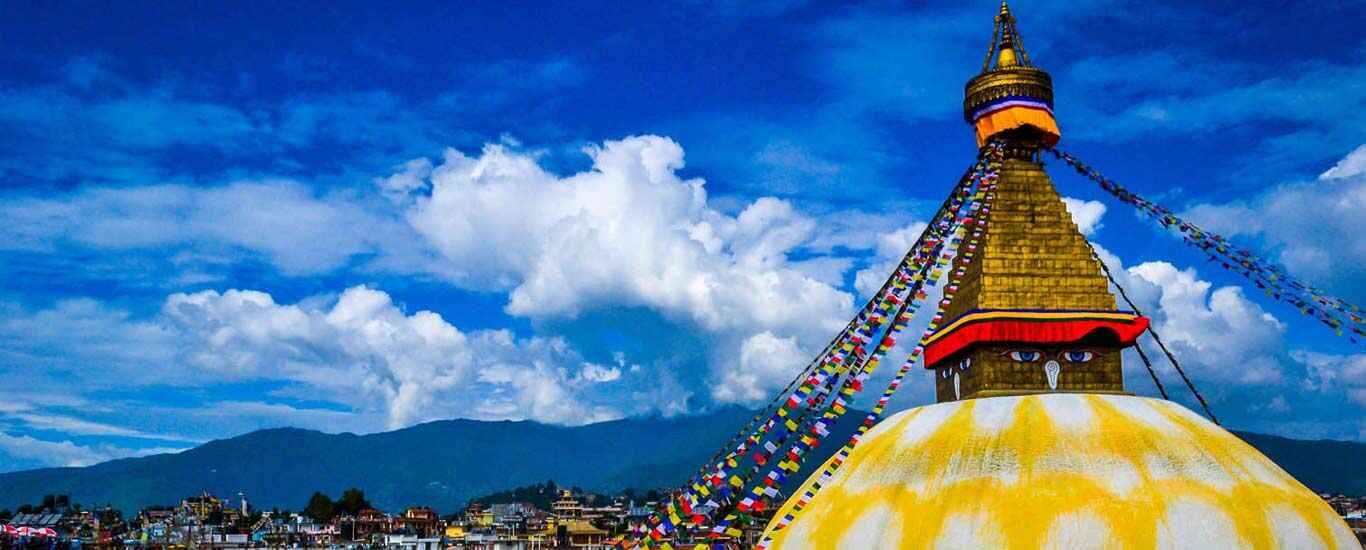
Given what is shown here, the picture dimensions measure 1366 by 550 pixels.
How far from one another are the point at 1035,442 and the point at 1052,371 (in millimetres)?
2865

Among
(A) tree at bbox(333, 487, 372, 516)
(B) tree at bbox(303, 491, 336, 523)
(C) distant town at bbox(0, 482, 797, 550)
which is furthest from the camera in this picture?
(A) tree at bbox(333, 487, 372, 516)

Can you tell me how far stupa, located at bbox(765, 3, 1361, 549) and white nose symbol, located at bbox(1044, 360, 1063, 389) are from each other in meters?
0.02

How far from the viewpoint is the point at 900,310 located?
1809cm

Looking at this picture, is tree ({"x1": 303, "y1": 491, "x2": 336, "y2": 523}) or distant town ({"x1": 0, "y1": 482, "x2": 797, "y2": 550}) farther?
tree ({"x1": 303, "y1": 491, "x2": 336, "y2": 523})

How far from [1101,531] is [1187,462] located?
2.02m

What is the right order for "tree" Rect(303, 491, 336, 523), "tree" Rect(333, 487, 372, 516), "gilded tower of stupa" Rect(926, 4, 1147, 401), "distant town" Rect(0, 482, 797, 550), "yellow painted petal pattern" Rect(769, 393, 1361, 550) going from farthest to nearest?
1. "tree" Rect(333, 487, 372, 516)
2. "tree" Rect(303, 491, 336, 523)
3. "distant town" Rect(0, 482, 797, 550)
4. "gilded tower of stupa" Rect(926, 4, 1147, 401)
5. "yellow painted petal pattern" Rect(769, 393, 1361, 550)

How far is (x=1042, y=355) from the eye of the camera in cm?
1866

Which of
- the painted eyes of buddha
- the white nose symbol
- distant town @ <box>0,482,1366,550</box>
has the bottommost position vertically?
distant town @ <box>0,482,1366,550</box>

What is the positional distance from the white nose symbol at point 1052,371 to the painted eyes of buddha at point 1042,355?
0.15m

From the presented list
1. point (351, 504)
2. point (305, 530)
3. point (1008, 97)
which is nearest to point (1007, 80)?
point (1008, 97)

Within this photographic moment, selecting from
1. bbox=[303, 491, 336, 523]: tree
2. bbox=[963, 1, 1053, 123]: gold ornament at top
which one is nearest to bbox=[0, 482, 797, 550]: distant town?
bbox=[303, 491, 336, 523]: tree

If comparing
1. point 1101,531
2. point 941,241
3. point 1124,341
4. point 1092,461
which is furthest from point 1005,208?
point 1101,531

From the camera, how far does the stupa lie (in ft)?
49.4

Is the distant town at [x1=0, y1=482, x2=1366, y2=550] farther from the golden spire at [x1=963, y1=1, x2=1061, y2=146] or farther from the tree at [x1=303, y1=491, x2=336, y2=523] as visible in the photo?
the golden spire at [x1=963, y1=1, x2=1061, y2=146]
